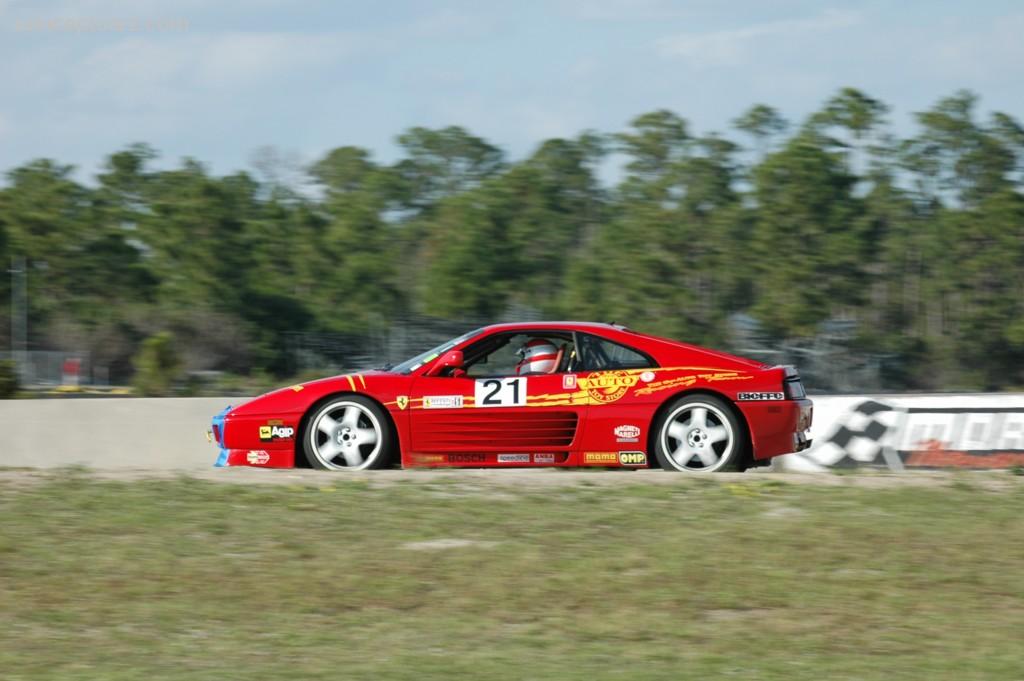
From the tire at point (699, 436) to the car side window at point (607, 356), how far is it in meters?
0.44

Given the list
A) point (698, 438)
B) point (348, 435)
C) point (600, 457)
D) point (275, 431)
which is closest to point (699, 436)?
point (698, 438)

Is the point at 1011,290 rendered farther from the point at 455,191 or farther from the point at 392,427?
the point at 392,427

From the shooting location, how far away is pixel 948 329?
1693 inches

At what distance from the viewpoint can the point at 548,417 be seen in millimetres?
9539

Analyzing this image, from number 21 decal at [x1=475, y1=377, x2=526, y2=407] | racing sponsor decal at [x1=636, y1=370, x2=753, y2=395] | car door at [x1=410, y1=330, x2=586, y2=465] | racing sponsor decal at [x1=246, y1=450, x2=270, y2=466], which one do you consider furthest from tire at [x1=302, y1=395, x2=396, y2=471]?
racing sponsor decal at [x1=636, y1=370, x2=753, y2=395]

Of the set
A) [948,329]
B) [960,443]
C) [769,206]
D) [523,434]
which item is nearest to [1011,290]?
[948,329]

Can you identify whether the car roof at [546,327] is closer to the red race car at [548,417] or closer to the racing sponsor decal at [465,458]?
the red race car at [548,417]

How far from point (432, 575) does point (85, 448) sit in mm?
8874

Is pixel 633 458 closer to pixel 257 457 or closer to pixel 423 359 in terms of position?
pixel 423 359

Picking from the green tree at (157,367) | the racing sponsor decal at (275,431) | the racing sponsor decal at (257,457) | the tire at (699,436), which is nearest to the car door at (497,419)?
the tire at (699,436)

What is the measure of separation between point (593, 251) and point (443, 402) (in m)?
35.6

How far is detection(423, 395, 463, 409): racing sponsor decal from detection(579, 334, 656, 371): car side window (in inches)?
39.3

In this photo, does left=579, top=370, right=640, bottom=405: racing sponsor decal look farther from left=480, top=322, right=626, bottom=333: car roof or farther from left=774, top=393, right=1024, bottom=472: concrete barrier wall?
A: left=774, top=393, right=1024, bottom=472: concrete barrier wall

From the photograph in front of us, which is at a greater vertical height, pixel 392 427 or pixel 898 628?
pixel 392 427
